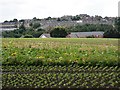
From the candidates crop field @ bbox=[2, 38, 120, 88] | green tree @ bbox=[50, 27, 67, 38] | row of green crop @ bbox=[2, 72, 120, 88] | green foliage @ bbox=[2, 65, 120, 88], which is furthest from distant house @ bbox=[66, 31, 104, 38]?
row of green crop @ bbox=[2, 72, 120, 88]

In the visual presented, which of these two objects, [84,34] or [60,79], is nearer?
[60,79]

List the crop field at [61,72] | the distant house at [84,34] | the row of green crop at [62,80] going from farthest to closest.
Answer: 1. the distant house at [84,34]
2. the crop field at [61,72]
3. the row of green crop at [62,80]

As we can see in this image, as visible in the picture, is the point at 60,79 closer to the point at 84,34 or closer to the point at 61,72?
the point at 61,72

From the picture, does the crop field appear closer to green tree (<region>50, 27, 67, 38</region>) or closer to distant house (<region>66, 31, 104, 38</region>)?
green tree (<region>50, 27, 67, 38</region>)

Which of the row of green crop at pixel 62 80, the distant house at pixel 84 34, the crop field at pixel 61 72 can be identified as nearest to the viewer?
the row of green crop at pixel 62 80

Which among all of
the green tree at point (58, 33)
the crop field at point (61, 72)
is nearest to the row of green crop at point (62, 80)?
the crop field at point (61, 72)

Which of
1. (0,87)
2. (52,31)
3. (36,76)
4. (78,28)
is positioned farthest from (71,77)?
(78,28)

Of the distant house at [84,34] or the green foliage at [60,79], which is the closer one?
the green foliage at [60,79]

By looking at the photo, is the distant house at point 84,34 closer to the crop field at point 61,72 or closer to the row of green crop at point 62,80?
the crop field at point 61,72

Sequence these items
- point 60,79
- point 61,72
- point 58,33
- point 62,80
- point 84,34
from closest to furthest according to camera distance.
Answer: point 62,80
point 60,79
point 61,72
point 58,33
point 84,34

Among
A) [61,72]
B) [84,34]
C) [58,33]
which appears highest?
[61,72]

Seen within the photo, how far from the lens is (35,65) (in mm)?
10516

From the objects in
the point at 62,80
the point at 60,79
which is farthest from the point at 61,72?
the point at 62,80

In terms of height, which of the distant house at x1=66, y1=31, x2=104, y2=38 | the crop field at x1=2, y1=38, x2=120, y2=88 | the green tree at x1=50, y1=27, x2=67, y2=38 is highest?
the crop field at x1=2, y1=38, x2=120, y2=88
